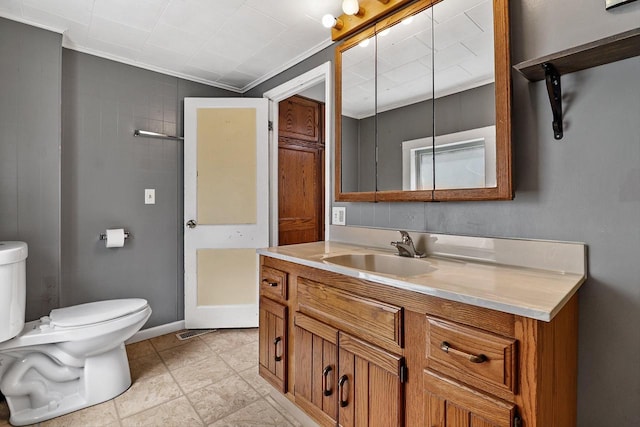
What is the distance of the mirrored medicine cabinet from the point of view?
1260 mm

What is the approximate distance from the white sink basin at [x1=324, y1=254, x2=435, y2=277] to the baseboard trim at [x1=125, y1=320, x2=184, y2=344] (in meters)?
1.84

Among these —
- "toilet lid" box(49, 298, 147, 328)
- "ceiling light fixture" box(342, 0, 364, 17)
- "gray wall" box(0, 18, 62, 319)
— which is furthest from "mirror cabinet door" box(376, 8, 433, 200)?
"gray wall" box(0, 18, 62, 319)

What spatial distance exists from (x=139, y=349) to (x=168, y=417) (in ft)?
3.01

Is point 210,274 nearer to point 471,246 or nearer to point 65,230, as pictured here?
point 65,230

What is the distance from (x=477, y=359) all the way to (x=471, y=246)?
23.8 inches

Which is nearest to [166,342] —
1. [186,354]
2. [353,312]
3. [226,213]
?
[186,354]

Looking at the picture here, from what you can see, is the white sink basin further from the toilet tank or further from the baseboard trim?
the baseboard trim

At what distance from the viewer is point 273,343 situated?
1.63 meters

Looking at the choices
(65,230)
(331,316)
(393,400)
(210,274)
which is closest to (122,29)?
(65,230)

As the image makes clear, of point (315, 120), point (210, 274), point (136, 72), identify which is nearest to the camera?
point (136, 72)

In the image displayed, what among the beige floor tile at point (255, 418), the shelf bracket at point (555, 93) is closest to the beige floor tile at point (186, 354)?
the beige floor tile at point (255, 418)

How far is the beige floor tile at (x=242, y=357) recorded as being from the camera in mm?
2077

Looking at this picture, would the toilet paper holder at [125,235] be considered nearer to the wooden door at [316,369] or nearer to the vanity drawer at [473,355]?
the wooden door at [316,369]

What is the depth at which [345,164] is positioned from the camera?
76.0 inches
